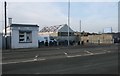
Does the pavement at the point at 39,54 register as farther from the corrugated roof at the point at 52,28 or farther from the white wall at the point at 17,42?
the corrugated roof at the point at 52,28

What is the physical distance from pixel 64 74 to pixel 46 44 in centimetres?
4297

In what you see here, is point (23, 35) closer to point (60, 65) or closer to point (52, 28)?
point (60, 65)

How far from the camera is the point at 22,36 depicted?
1821 inches

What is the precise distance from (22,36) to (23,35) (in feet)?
0.91

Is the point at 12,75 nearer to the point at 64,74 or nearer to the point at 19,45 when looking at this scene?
the point at 64,74

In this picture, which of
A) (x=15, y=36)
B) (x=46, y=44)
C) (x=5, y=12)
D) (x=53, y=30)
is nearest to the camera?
(x=15, y=36)

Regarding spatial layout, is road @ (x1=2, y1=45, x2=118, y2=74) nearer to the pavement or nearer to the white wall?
the pavement

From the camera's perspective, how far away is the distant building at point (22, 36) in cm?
4495

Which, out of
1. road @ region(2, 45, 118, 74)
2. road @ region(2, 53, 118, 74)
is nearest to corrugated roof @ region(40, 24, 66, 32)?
road @ region(2, 45, 118, 74)

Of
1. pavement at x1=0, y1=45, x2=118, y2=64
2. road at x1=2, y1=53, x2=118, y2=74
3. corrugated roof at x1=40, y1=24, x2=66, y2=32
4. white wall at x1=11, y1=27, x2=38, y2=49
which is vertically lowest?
road at x1=2, y1=53, x2=118, y2=74

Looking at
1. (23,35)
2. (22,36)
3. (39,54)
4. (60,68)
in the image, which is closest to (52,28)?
(23,35)

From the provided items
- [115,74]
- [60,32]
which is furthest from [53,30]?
[115,74]

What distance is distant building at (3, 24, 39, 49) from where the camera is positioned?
45.0 metres

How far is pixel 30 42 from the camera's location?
47031 mm
